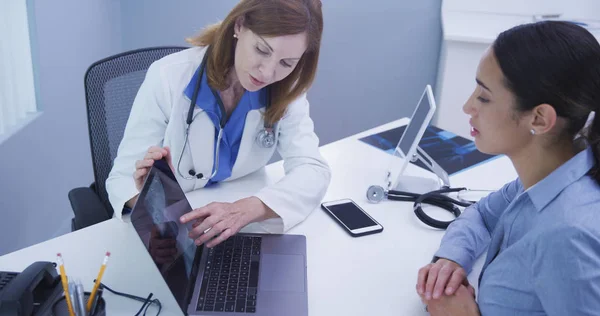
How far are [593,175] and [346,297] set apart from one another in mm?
518

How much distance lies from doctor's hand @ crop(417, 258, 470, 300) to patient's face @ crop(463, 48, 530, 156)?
26 cm

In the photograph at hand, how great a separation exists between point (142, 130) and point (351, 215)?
0.59m

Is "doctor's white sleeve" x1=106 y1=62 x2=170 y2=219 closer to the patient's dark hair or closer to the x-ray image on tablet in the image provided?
the x-ray image on tablet

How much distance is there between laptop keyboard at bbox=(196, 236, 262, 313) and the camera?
106cm

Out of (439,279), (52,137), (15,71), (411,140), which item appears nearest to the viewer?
(439,279)

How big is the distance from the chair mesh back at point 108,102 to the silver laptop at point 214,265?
472mm

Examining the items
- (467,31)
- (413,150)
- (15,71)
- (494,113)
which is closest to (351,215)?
(413,150)

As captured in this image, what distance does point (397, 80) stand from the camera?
3016mm

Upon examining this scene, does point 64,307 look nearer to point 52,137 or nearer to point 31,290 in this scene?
point 31,290

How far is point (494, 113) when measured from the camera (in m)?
1.07

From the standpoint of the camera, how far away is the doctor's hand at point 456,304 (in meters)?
1.05

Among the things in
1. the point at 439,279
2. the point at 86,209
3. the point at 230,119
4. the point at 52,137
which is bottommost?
the point at 52,137

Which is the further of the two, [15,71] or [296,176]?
[15,71]

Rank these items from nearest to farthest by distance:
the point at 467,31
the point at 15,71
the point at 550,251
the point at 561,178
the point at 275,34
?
the point at 550,251 → the point at 561,178 → the point at 275,34 → the point at 15,71 → the point at 467,31
